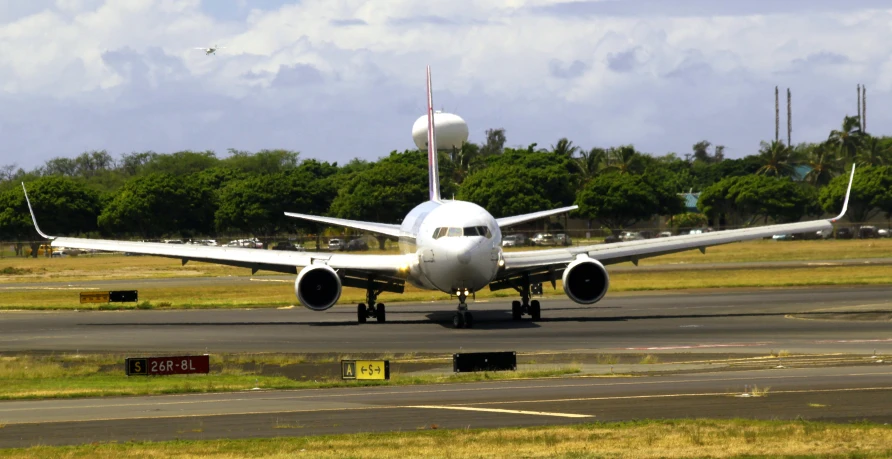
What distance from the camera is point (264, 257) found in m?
43.8

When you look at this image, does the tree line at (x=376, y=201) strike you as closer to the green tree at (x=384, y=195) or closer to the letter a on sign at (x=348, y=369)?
the green tree at (x=384, y=195)

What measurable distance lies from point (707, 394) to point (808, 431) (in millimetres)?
4651

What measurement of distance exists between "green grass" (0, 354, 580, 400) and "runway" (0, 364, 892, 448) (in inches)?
33.2

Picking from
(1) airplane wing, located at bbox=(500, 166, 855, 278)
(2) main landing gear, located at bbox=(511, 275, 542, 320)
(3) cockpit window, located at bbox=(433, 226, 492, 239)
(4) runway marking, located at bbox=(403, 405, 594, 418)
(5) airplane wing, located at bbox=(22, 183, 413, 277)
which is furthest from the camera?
(2) main landing gear, located at bbox=(511, 275, 542, 320)

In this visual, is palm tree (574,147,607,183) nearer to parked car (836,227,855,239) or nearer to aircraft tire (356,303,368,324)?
parked car (836,227,855,239)

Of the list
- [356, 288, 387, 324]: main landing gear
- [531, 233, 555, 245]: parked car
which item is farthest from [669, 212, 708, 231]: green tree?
[356, 288, 387, 324]: main landing gear

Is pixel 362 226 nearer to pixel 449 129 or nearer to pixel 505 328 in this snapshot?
pixel 505 328

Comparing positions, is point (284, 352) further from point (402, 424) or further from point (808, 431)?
point (808, 431)

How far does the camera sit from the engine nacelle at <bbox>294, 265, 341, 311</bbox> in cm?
4128

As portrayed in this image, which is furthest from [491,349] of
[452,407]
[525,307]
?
[525,307]

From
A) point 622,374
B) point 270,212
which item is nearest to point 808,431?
point 622,374

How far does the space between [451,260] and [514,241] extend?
90131 mm

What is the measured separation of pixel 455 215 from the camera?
39.3 metres

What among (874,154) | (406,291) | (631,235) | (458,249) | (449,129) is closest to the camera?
(458,249)
